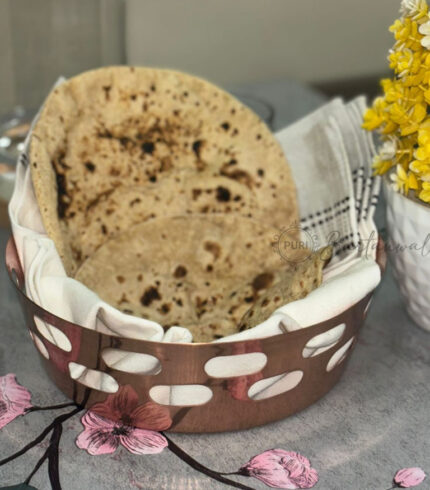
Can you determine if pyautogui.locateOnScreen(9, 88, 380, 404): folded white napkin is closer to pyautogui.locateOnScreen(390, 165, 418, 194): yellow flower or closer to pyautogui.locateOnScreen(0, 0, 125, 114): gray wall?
pyautogui.locateOnScreen(390, 165, 418, 194): yellow flower

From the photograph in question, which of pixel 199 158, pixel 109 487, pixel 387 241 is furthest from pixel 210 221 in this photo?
pixel 109 487

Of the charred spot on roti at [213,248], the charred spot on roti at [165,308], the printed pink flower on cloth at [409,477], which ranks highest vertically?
the charred spot on roti at [213,248]

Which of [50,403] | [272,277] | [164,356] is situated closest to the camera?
[164,356]

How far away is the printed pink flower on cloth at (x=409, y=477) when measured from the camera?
550 millimetres

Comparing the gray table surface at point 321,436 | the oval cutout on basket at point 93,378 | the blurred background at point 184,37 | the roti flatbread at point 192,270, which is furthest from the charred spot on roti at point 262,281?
the blurred background at point 184,37

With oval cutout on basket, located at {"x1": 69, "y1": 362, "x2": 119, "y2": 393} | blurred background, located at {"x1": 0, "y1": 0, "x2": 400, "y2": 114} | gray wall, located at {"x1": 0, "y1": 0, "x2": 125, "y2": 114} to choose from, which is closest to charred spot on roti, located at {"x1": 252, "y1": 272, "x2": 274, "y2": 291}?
oval cutout on basket, located at {"x1": 69, "y1": 362, "x2": 119, "y2": 393}

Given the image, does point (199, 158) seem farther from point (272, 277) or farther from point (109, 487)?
point (109, 487)

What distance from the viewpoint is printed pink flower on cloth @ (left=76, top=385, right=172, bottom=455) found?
557 millimetres

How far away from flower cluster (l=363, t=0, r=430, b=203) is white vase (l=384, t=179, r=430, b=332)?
15 millimetres

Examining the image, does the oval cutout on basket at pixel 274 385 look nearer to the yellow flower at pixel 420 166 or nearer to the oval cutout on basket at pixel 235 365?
the oval cutout on basket at pixel 235 365

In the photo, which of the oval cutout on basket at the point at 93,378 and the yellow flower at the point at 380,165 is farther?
the yellow flower at the point at 380,165

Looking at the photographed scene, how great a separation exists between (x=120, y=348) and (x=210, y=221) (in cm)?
28

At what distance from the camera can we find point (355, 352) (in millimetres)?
708

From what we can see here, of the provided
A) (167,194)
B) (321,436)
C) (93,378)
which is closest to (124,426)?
(93,378)
